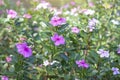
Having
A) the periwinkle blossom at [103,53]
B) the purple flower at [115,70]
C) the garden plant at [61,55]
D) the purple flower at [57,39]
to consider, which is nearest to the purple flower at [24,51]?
the garden plant at [61,55]

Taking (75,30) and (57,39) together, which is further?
(75,30)

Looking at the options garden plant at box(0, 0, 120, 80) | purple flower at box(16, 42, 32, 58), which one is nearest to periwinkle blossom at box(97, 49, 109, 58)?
garden plant at box(0, 0, 120, 80)

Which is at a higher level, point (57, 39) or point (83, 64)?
point (57, 39)

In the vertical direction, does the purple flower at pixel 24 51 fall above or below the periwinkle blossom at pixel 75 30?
below

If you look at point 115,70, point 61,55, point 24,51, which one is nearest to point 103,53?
point 115,70

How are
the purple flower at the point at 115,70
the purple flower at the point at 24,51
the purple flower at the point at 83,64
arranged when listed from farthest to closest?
1. the purple flower at the point at 115,70
2. the purple flower at the point at 83,64
3. the purple flower at the point at 24,51

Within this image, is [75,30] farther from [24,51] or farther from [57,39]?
[24,51]

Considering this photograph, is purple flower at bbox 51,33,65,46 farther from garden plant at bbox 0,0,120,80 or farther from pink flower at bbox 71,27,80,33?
pink flower at bbox 71,27,80,33

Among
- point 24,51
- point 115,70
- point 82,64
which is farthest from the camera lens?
point 115,70

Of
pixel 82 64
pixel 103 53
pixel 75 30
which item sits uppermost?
pixel 75 30

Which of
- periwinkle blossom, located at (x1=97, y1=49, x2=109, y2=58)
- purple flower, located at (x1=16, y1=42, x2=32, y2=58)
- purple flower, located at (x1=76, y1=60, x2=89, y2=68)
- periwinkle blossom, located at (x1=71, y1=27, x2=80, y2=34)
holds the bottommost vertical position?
purple flower, located at (x1=76, y1=60, x2=89, y2=68)

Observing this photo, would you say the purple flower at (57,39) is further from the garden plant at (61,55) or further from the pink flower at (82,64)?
the pink flower at (82,64)

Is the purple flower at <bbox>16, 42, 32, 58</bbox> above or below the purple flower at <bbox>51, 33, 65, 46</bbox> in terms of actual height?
below

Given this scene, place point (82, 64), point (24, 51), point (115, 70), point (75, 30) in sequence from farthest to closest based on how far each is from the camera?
point (75, 30), point (115, 70), point (82, 64), point (24, 51)
